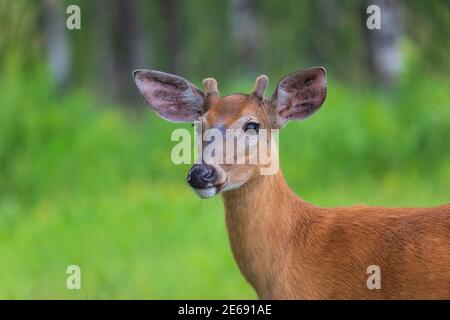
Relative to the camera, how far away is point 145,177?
1305cm

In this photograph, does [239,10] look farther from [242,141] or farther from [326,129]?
[242,141]

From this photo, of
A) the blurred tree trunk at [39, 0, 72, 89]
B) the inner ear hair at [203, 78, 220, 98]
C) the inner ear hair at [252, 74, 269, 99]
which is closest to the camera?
the inner ear hair at [252, 74, 269, 99]

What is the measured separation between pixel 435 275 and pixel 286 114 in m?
1.18

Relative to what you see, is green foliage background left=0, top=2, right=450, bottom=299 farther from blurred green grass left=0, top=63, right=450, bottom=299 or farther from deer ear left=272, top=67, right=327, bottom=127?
deer ear left=272, top=67, right=327, bottom=127

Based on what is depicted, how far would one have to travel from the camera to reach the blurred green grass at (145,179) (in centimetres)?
943

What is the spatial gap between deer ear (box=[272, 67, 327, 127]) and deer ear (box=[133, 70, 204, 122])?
41 centimetres

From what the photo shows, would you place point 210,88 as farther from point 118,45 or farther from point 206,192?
point 118,45

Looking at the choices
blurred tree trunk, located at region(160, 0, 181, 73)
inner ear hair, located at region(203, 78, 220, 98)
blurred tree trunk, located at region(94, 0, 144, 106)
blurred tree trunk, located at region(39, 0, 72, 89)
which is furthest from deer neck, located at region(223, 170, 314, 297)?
blurred tree trunk, located at region(160, 0, 181, 73)

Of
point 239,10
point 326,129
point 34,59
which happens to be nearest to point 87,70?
point 239,10

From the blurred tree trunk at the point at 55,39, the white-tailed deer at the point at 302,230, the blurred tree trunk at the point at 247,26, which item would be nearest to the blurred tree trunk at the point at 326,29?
the blurred tree trunk at the point at 247,26

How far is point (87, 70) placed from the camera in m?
25.3

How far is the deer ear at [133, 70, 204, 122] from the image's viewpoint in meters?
6.03

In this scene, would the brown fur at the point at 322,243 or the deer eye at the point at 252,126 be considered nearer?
the brown fur at the point at 322,243

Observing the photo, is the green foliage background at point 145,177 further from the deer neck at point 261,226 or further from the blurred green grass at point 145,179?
the deer neck at point 261,226
